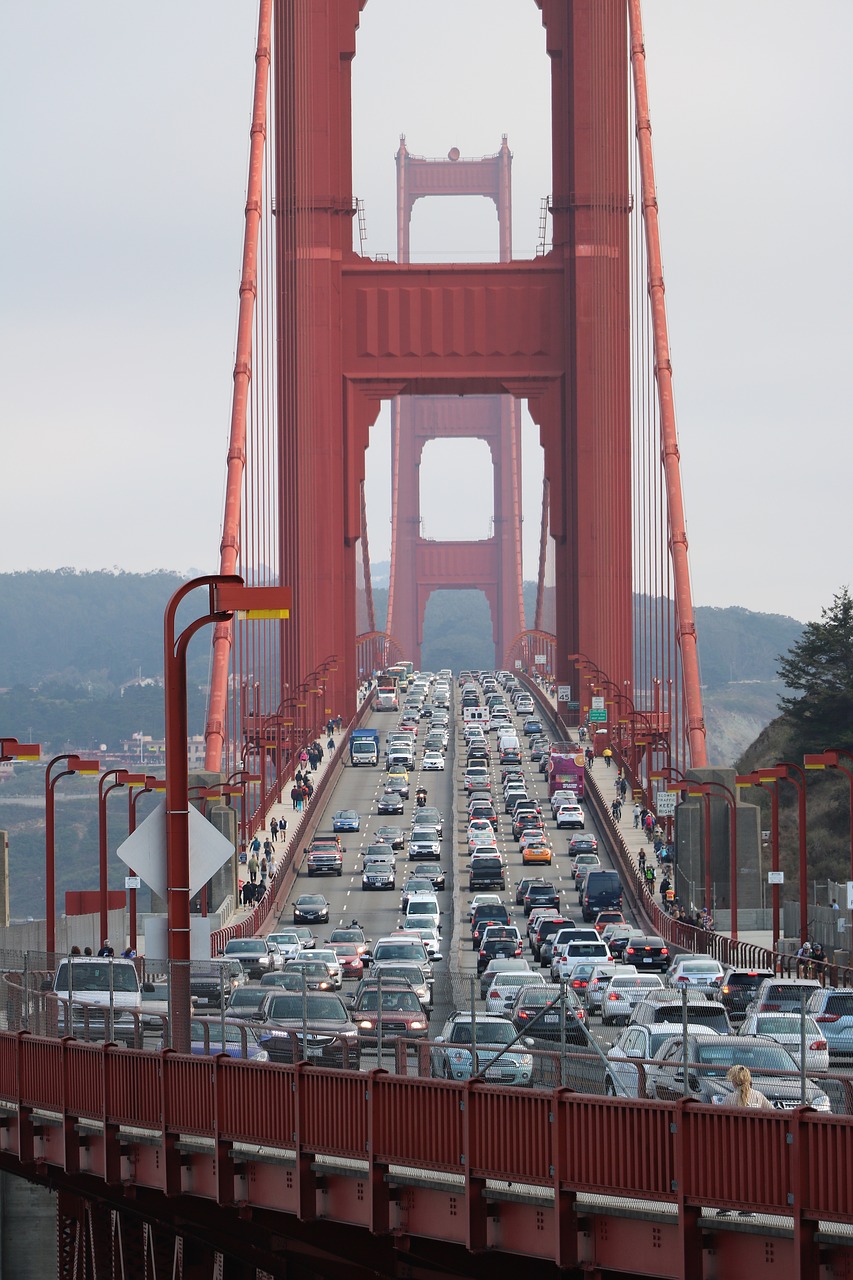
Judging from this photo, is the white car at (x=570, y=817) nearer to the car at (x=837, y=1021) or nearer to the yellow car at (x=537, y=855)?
the yellow car at (x=537, y=855)

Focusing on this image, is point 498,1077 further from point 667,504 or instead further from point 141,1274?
point 667,504

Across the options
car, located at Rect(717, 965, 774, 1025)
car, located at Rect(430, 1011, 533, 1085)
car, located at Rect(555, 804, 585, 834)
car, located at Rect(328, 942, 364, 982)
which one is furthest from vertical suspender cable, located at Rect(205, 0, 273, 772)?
car, located at Rect(430, 1011, 533, 1085)

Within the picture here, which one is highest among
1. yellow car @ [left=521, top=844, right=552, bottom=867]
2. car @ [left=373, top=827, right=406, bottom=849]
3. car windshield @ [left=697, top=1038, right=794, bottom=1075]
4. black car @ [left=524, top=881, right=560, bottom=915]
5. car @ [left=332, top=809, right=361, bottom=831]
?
car @ [left=332, top=809, right=361, bottom=831]

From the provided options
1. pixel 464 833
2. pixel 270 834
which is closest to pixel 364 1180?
pixel 270 834

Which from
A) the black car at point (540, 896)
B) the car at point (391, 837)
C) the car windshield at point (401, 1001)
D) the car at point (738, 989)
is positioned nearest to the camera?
the car windshield at point (401, 1001)

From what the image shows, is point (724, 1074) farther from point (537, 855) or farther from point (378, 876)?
point (537, 855)

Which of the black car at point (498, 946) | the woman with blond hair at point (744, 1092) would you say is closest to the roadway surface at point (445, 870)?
the black car at point (498, 946)

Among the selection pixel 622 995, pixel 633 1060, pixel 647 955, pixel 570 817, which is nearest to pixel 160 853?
pixel 633 1060

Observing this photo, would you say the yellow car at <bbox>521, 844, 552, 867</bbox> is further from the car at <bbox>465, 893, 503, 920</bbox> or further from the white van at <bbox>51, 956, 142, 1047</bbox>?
the white van at <bbox>51, 956, 142, 1047</bbox>
